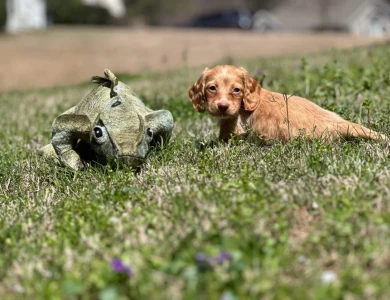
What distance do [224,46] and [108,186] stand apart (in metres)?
29.0

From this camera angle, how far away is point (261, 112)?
15.8 feet

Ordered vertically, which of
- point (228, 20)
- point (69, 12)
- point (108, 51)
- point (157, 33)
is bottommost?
point (108, 51)

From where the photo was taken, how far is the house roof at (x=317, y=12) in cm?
5319

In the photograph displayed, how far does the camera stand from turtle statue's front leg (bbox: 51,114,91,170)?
4.67 m

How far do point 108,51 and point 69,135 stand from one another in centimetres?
2549

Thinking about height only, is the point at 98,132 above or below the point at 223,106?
below

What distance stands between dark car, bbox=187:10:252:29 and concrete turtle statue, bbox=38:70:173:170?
55706mm

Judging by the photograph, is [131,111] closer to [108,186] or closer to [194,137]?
[108,186]

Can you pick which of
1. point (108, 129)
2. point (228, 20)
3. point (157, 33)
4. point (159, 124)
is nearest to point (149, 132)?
point (159, 124)

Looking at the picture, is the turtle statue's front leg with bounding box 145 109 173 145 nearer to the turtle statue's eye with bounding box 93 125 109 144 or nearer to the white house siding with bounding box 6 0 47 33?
the turtle statue's eye with bounding box 93 125 109 144

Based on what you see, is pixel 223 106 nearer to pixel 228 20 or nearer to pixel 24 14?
pixel 24 14

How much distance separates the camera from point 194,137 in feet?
18.5

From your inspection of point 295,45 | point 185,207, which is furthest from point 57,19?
point 185,207

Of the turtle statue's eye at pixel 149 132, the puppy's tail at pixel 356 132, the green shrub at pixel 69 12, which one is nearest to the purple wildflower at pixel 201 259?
the turtle statue's eye at pixel 149 132
